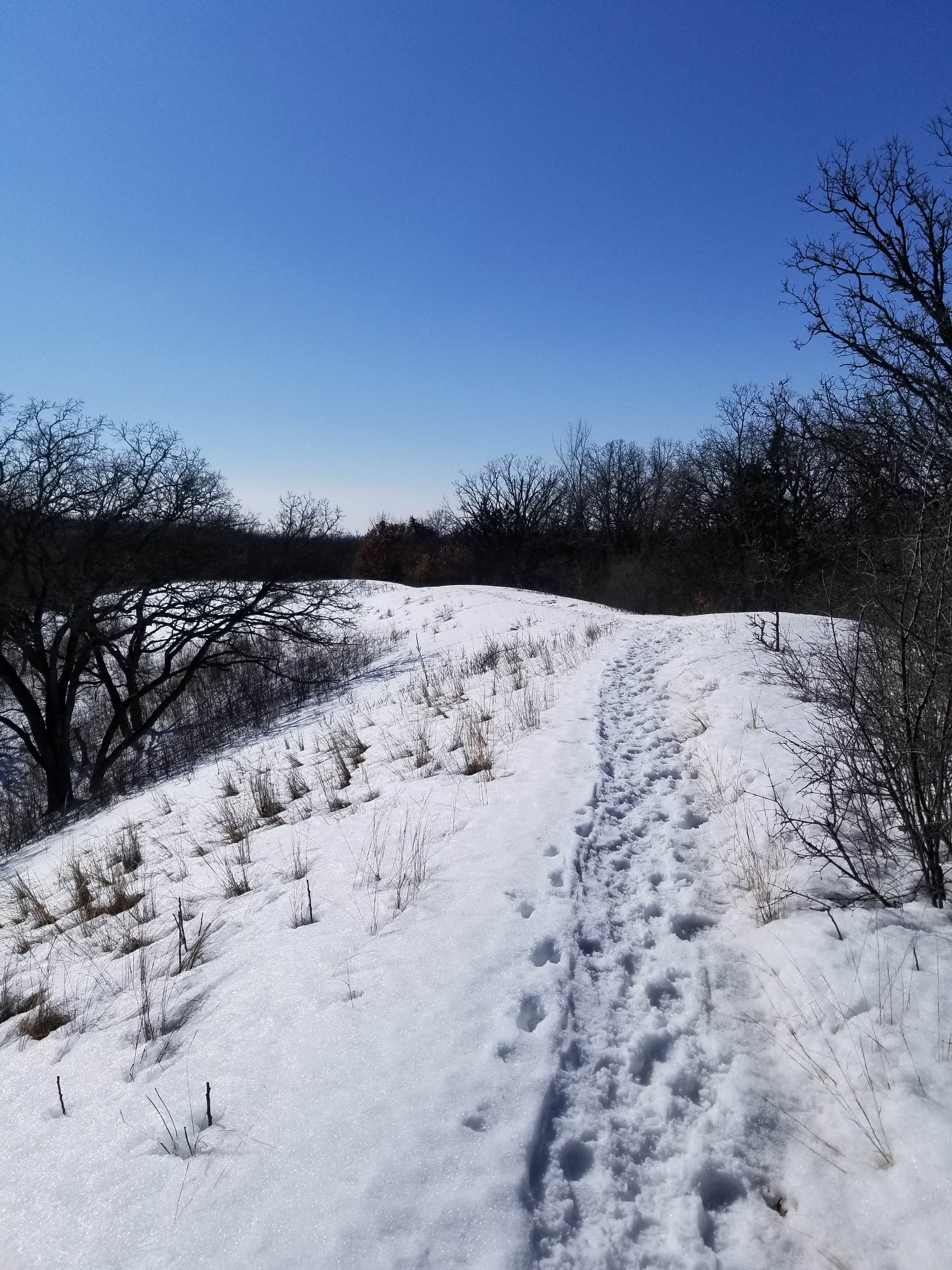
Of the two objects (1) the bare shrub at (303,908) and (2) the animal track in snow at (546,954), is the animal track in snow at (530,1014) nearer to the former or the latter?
(2) the animal track in snow at (546,954)

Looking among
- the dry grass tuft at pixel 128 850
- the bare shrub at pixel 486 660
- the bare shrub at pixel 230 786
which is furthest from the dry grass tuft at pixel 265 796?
the bare shrub at pixel 486 660

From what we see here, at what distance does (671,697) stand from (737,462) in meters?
25.7

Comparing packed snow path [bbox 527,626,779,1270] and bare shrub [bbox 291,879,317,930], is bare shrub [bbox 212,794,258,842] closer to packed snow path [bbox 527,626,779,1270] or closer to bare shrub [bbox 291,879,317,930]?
bare shrub [bbox 291,879,317,930]

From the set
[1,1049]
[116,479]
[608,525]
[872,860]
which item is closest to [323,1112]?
[1,1049]

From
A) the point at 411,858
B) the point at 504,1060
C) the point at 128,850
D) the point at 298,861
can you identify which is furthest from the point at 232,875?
the point at 504,1060

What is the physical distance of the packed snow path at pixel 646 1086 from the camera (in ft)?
6.10

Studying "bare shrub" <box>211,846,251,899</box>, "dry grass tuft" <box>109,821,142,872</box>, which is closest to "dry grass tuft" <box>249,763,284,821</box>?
"bare shrub" <box>211,846,251,899</box>

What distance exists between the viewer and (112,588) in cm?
1397

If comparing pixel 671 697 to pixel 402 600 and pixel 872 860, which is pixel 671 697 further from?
pixel 402 600

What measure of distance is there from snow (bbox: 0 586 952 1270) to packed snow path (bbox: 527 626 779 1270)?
0.01m

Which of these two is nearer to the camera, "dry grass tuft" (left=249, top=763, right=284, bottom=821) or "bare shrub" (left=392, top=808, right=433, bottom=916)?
"bare shrub" (left=392, top=808, right=433, bottom=916)

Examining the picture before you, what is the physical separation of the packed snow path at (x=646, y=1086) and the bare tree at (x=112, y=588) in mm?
13277

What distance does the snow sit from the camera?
1843 millimetres

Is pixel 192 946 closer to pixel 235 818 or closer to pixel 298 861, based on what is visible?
pixel 298 861
